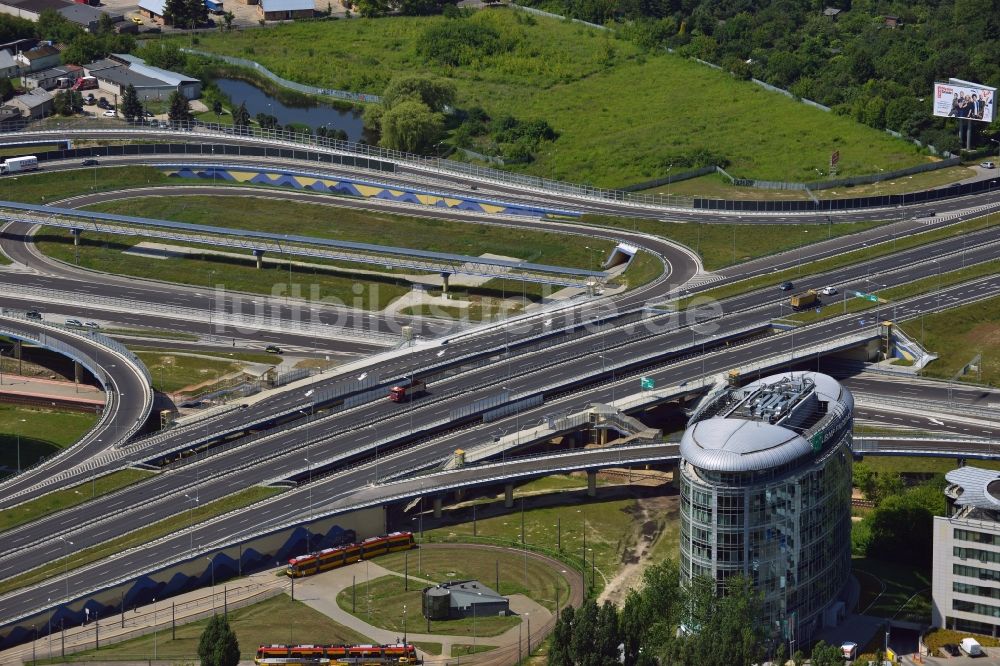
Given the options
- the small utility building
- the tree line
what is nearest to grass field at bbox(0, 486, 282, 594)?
the small utility building

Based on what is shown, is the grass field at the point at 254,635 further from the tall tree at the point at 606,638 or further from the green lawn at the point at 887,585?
the green lawn at the point at 887,585

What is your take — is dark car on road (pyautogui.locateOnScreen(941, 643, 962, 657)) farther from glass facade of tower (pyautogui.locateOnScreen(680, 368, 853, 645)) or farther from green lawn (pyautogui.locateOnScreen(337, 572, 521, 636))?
green lawn (pyautogui.locateOnScreen(337, 572, 521, 636))

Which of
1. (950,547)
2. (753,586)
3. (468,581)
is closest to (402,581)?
(468,581)

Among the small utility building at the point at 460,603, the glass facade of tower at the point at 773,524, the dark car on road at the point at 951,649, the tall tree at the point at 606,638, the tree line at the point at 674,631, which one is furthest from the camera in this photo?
the small utility building at the point at 460,603

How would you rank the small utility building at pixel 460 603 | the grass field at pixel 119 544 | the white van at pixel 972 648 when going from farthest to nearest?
1. the grass field at pixel 119 544
2. the small utility building at pixel 460 603
3. the white van at pixel 972 648

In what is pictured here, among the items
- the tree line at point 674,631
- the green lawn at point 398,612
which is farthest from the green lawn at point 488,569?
the tree line at point 674,631

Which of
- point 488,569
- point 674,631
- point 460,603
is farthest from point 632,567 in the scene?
point 674,631
